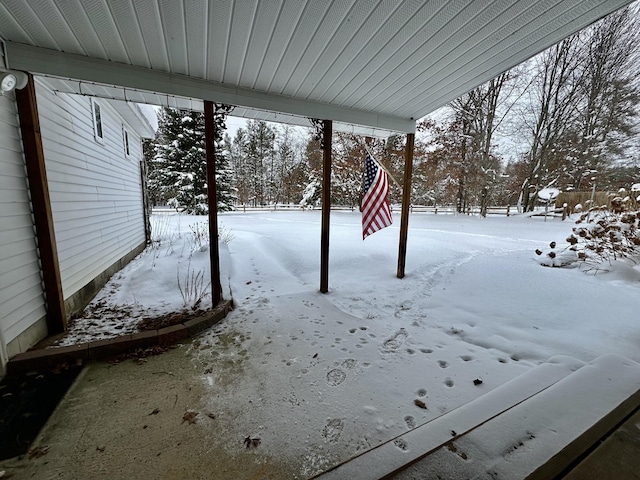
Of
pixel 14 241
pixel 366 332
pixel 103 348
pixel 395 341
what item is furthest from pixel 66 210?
pixel 395 341

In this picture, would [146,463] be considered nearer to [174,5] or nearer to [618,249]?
[174,5]

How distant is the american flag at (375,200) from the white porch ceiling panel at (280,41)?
112 cm

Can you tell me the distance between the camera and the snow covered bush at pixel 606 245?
431cm

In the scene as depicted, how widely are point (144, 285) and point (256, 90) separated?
3.31 metres

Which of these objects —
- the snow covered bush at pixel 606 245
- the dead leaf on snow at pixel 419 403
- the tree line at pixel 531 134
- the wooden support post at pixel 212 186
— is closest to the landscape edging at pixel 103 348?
the wooden support post at pixel 212 186

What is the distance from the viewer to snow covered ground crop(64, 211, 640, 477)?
6.07 feet

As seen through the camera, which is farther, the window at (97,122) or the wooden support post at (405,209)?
the wooden support post at (405,209)

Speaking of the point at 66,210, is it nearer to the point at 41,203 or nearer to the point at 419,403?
the point at 41,203

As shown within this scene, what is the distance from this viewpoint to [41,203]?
258 cm

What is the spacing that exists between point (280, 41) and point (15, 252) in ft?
9.68

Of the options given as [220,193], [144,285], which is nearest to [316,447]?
[144,285]

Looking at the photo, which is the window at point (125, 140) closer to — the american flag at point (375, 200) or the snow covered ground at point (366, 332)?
the snow covered ground at point (366, 332)

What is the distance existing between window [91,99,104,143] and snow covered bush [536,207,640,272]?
7829 millimetres

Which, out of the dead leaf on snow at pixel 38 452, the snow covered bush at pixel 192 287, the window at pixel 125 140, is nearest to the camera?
the dead leaf on snow at pixel 38 452
